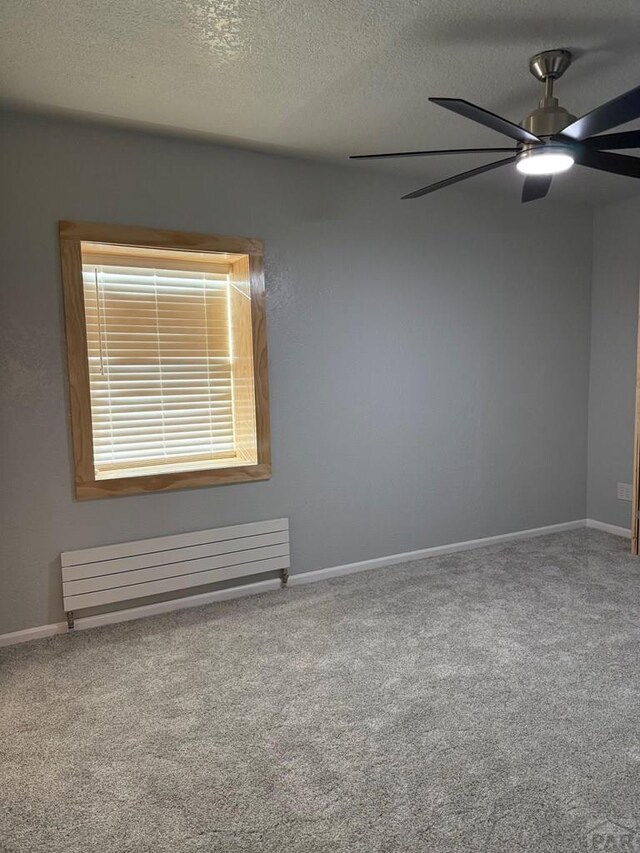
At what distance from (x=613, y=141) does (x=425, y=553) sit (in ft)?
9.33

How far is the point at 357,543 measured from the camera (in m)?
3.90

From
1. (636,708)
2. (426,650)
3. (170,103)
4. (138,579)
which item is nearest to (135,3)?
(170,103)

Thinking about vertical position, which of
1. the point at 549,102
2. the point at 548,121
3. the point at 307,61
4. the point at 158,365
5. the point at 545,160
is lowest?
the point at 158,365

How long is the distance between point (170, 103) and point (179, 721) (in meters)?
2.73

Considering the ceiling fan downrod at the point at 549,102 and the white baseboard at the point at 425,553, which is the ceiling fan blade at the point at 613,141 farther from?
the white baseboard at the point at 425,553

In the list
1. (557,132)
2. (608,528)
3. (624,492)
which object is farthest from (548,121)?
(608,528)

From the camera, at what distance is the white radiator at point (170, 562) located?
3047mm

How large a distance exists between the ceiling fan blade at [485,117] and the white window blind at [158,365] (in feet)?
6.34

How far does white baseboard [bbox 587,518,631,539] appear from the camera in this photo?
15.1 feet

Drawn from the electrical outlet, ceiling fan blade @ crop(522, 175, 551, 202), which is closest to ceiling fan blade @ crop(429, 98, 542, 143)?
ceiling fan blade @ crop(522, 175, 551, 202)

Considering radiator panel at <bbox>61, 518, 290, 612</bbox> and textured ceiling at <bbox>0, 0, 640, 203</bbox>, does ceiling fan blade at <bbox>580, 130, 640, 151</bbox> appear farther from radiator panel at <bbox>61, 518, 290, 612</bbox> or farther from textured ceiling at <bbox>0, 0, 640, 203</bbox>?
radiator panel at <bbox>61, 518, 290, 612</bbox>

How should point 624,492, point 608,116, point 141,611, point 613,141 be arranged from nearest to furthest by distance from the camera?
point 608,116
point 613,141
point 141,611
point 624,492

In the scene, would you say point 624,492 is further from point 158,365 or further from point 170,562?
point 158,365

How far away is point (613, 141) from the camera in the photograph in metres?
2.15
